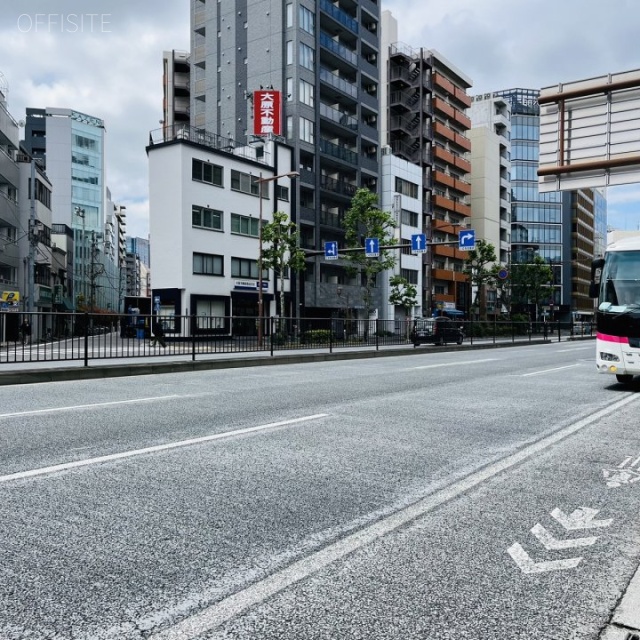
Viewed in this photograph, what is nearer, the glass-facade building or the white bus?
the white bus

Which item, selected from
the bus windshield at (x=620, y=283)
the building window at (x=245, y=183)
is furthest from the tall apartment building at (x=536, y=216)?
the bus windshield at (x=620, y=283)

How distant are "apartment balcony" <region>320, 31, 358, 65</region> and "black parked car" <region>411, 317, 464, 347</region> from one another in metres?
32.3

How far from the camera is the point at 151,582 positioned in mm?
2869

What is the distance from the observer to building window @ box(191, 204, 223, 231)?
41.3 m

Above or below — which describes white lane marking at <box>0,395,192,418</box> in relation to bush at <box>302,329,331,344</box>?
below

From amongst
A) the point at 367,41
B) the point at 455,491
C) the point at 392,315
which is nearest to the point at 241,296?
the point at 392,315

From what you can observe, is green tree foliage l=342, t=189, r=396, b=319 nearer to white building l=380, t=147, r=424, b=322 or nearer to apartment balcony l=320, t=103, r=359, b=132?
apartment balcony l=320, t=103, r=359, b=132

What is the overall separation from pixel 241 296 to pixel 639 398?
3574 centimetres

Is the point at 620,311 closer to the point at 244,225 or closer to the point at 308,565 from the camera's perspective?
the point at 308,565

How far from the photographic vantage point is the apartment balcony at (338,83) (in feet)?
168

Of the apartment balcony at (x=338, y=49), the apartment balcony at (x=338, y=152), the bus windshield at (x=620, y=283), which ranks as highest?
the apartment balcony at (x=338, y=49)

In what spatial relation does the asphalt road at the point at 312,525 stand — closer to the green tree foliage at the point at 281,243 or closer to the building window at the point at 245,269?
the green tree foliage at the point at 281,243

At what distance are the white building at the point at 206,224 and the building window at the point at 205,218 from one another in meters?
0.07

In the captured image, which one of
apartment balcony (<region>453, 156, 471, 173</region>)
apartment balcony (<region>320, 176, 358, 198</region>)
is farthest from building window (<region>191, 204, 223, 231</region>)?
apartment balcony (<region>453, 156, 471, 173</region>)
